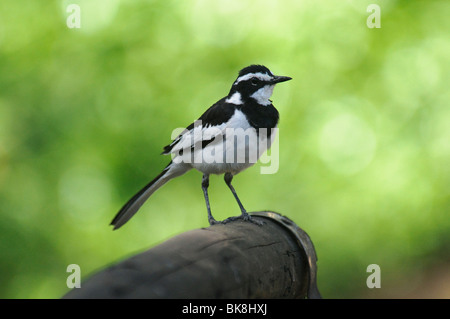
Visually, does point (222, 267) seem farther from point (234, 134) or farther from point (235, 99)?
point (235, 99)

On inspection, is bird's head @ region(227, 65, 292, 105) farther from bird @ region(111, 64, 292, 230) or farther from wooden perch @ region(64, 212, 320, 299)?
wooden perch @ region(64, 212, 320, 299)

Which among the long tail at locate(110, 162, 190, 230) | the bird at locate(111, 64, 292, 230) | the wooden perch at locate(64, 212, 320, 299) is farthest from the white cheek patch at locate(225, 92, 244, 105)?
the wooden perch at locate(64, 212, 320, 299)

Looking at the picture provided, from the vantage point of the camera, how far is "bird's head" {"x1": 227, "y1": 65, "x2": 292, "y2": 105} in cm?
332

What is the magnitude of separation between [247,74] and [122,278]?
1829 millimetres

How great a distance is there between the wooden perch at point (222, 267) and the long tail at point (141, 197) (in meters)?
0.83

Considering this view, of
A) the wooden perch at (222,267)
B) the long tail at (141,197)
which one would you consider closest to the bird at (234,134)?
the long tail at (141,197)

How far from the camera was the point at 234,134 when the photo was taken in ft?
10.7

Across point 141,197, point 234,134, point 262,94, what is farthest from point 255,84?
point 141,197

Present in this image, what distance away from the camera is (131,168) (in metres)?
5.84

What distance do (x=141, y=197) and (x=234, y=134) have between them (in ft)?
2.26

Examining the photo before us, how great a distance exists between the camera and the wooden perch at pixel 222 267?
1845mm

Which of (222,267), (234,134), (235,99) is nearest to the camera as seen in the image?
(222,267)

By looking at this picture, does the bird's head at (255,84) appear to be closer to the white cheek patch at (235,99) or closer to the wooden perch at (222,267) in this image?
the white cheek patch at (235,99)

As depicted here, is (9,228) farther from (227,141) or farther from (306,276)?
(306,276)
